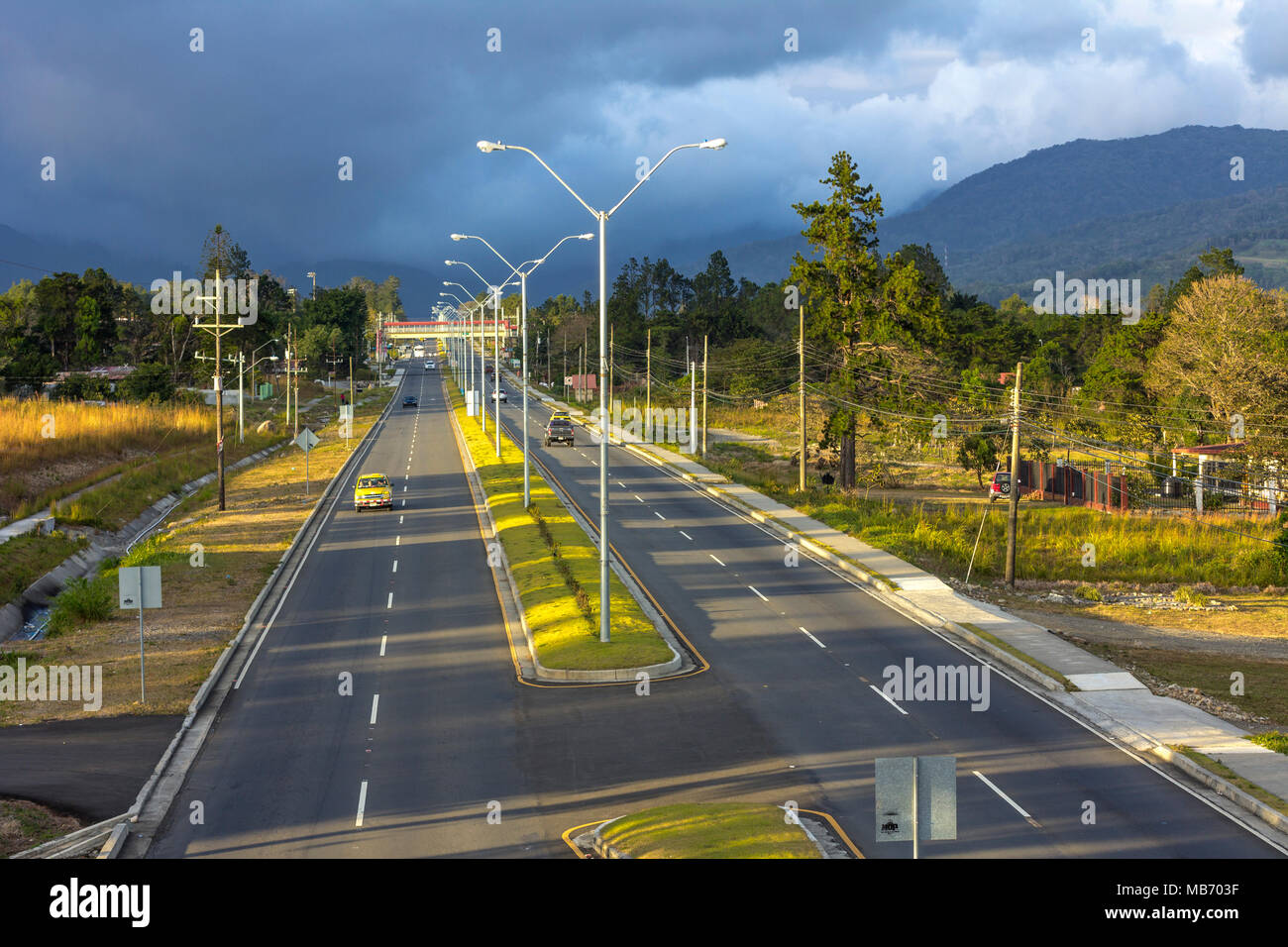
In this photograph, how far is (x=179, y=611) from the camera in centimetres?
3081

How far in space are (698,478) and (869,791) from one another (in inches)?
1675

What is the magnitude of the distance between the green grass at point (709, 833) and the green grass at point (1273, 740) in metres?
9.68

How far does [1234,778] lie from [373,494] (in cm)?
3783

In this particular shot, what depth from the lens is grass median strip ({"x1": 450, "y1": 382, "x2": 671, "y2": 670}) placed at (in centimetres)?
2552

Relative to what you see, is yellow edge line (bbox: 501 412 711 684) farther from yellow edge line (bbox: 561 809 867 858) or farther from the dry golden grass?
the dry golden grass

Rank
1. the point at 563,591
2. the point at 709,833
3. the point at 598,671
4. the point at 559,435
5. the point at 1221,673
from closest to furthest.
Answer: the point at 709,833 → the point at 598,671 → the point at 1221,673 → the point at 563,591 → the point at 559,435

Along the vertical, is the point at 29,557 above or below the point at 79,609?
above

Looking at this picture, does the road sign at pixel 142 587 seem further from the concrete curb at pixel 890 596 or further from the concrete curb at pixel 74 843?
the concrete curb at pixel 890 596

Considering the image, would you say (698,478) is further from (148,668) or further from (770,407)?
(770,407)

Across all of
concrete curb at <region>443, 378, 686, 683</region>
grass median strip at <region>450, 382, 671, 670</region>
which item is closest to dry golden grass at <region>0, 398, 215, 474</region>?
grass median strip at <region>450, 382, 671, 670</region>

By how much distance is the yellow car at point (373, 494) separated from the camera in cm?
4862

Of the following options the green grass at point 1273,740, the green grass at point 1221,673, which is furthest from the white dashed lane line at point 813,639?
the green grass at point 1273,740

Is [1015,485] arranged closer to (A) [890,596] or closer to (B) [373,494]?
(A) [890,596]

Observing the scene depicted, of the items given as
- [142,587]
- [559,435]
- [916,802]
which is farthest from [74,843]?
[559,435]
